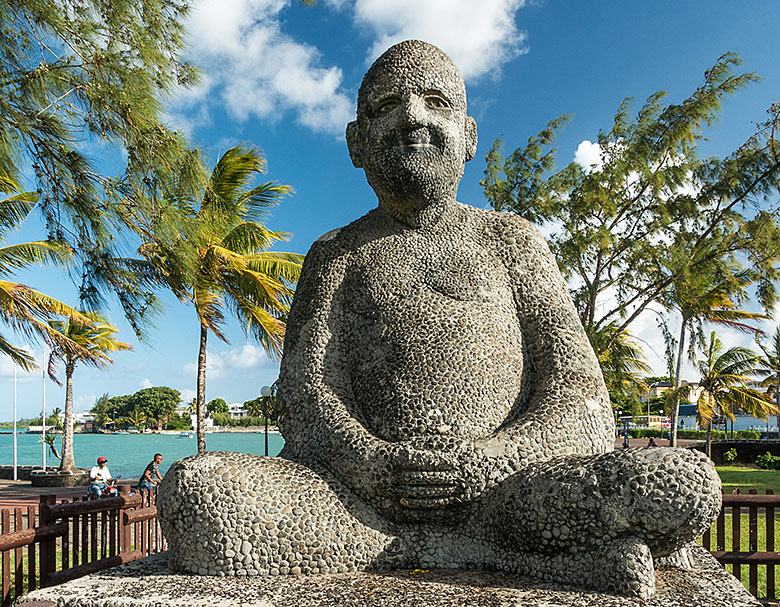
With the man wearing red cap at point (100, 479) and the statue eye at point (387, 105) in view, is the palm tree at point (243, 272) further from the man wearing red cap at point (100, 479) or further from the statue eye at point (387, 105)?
the statue eye at point (387, 105)

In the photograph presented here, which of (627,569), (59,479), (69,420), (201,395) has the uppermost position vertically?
(627,569)

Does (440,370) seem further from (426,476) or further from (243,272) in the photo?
(243,272)

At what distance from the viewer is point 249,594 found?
2.32 metres

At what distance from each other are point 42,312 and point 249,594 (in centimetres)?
974

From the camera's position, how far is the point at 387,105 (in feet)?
10.6

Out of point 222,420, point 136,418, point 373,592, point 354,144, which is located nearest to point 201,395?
point 354,144

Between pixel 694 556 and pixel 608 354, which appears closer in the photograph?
pixel 694 556

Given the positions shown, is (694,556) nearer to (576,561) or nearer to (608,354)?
(576,561)

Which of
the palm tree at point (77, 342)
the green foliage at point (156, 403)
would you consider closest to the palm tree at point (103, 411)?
the green foliage at point (156, 403)

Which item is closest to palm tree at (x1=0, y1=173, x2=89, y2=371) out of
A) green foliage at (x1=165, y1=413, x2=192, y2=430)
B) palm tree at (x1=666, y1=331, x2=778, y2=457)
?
palm tree at (x1=666, y1=331, x2=778, y2=457)

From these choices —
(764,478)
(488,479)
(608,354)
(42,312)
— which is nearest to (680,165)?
(608,354)

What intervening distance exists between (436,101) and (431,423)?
147cm

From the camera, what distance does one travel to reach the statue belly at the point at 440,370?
9.41 feet

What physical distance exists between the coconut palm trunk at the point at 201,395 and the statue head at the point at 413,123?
35.2 feet
